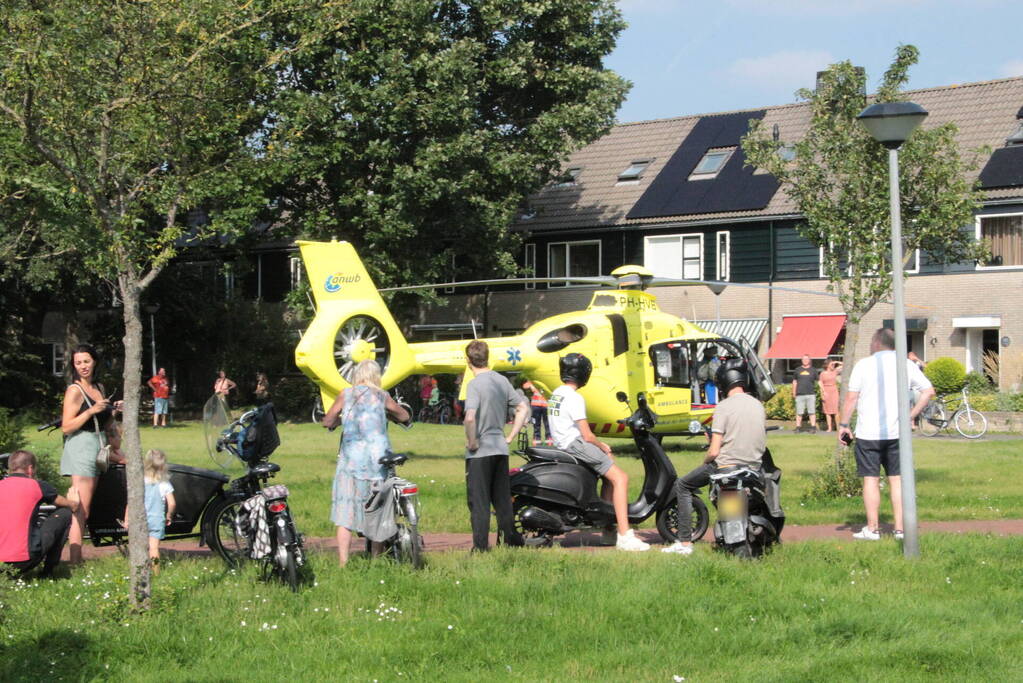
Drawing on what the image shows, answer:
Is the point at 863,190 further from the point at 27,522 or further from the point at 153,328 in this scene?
the point at 153,328

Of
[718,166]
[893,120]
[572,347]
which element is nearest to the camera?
[893,120]

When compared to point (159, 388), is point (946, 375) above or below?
above

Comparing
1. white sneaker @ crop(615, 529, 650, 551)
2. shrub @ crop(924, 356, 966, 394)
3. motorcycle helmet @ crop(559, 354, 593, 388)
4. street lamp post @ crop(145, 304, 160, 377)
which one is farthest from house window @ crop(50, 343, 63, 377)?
white sneaker @ crop(615, 529, 650, 551)

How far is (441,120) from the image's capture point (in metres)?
33.0

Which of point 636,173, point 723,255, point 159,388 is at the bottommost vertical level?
point 159,388

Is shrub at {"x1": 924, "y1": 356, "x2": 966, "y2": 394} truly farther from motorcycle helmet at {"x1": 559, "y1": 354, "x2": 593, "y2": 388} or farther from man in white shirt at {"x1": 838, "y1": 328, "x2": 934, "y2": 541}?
motorcycle helmet at {"x1": 559, "y1": 354, "x2": 593, "y2": 388}

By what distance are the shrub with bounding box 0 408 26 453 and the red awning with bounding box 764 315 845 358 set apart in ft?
86.5

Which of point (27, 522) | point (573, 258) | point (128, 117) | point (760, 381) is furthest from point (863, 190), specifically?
point (573, 258)

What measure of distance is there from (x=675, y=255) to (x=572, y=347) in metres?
20.6

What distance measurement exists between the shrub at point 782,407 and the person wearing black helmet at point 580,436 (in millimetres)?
23592

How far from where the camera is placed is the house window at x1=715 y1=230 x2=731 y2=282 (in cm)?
3969

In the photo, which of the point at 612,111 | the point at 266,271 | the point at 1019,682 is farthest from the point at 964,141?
the point at 1019,682

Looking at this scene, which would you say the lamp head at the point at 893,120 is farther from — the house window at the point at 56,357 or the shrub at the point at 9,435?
the house window at the point at 56,357

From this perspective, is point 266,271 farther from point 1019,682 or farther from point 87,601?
point 1019,682
